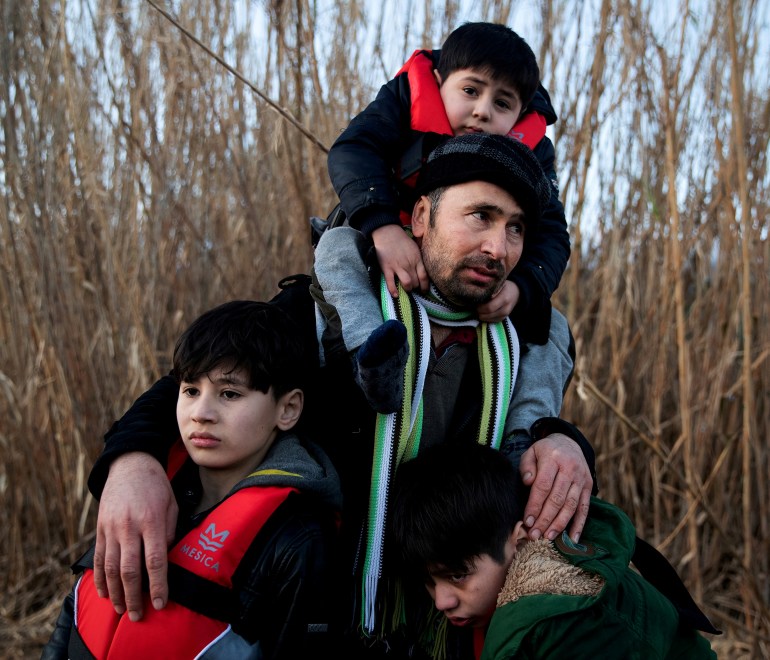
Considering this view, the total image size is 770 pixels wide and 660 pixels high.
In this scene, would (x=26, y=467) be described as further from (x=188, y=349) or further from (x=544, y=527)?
(x=544, y=527)

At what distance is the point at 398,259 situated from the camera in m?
1.53

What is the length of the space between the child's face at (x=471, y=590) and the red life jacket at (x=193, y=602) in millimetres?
329

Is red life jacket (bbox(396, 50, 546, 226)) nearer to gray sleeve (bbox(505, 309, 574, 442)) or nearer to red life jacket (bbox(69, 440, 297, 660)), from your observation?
gray sleeve (bbox(505, 309, 574, 442))

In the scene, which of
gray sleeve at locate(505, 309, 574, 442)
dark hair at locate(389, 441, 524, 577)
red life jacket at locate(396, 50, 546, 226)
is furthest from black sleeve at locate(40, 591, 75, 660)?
red life jacket at locate(396, 50, 546, 226)

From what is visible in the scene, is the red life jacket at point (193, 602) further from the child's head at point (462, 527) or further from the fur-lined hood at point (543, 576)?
the fur-lined hood at point (543, 576)

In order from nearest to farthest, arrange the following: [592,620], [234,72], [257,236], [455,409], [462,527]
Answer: [592,620]
[462,527]
[455,409]
[234,72]
[257,236]

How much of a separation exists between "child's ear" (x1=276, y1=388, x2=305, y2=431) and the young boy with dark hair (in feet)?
0.75

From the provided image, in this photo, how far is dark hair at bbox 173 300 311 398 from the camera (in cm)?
148

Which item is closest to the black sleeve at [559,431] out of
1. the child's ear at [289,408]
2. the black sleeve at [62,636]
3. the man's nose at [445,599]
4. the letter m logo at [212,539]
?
the man's nose at [445,599]

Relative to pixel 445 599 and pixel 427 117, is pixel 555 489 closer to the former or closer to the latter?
pixel 445 599

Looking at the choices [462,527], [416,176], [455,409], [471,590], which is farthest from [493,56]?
[471,590]

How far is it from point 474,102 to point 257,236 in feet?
4.62

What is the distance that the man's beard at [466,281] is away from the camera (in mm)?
1514

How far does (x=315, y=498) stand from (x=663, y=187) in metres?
2.15
